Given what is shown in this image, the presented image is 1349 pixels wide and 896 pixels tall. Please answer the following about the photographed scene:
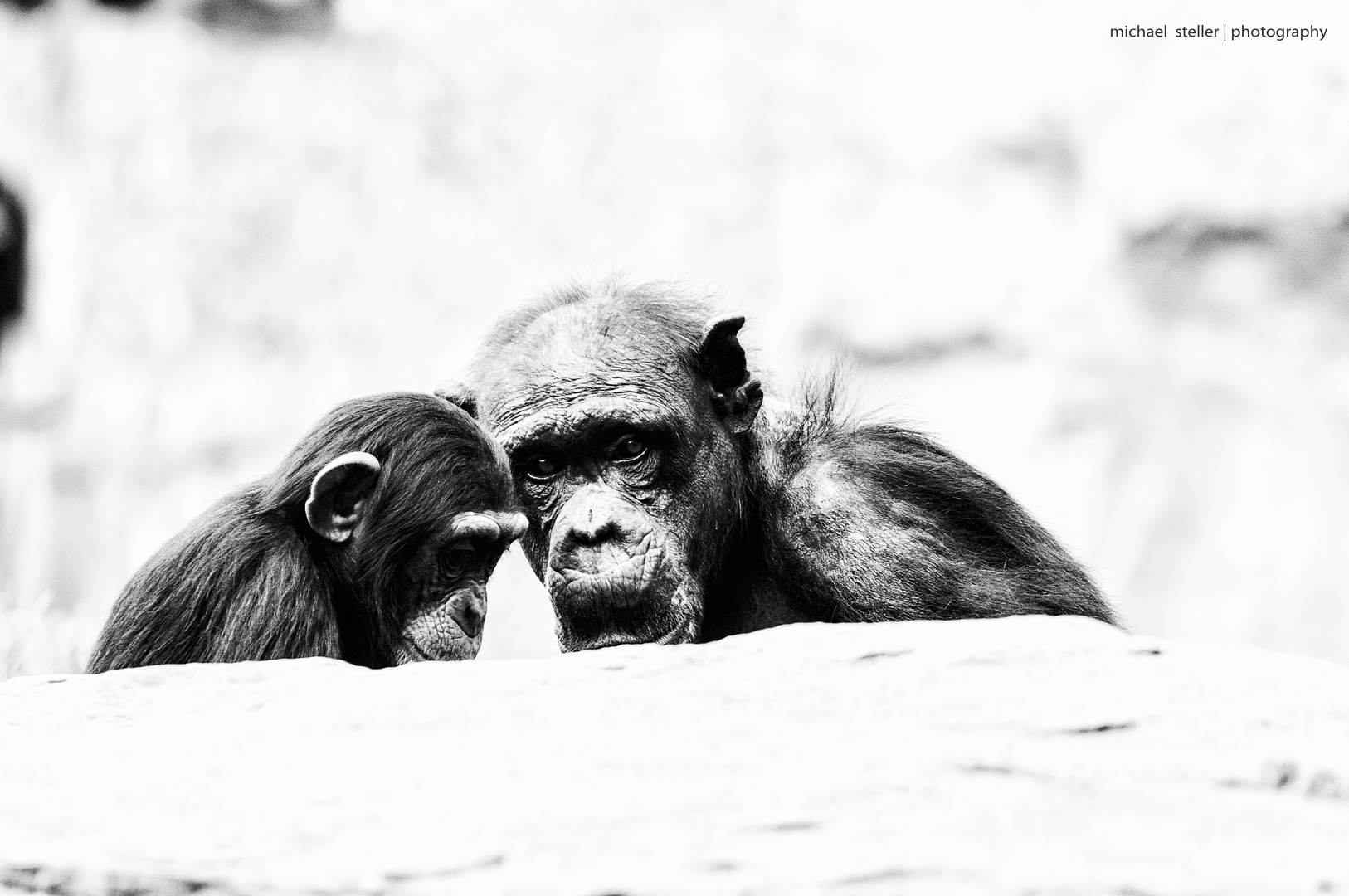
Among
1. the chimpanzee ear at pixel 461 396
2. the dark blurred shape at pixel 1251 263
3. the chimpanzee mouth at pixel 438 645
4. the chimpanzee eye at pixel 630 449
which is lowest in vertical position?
the chimpanzee mouth at pixel 438 645

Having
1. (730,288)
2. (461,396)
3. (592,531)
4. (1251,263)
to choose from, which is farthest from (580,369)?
(1251,263)

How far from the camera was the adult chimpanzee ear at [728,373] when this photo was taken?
5.38 meters

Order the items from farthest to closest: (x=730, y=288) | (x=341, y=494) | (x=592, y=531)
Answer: (x=730, y=288), (x=592, y=531), (x=341, y=494)

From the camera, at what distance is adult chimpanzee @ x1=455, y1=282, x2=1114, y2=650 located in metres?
4.75

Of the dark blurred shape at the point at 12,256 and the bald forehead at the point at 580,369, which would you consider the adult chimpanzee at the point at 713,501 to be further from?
the dark blurred shape at the point at 12,256

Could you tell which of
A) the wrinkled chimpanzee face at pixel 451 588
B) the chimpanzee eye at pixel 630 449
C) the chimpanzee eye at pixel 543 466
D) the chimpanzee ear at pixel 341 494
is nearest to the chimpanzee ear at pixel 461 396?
the chimpanzee eye at pixel 543 466

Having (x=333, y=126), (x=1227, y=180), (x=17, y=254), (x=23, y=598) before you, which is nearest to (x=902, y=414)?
(x=1227, y=180)

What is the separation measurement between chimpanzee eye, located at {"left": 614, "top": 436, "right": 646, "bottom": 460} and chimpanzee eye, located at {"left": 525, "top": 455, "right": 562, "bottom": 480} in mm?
205

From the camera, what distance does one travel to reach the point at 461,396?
5.47 meters

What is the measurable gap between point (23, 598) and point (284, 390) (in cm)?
287

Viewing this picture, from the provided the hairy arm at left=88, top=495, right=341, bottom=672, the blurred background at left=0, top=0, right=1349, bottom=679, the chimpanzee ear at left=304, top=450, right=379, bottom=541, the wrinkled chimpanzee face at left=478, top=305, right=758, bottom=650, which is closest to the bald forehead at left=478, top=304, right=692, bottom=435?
the wrinkled chimpanzee face at left=478, top=305, right=758, bottom=650

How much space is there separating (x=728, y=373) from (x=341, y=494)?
1620 mm

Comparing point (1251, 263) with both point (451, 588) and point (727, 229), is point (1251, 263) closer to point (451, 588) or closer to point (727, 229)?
point (727, 229)

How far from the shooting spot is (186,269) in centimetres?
1332
